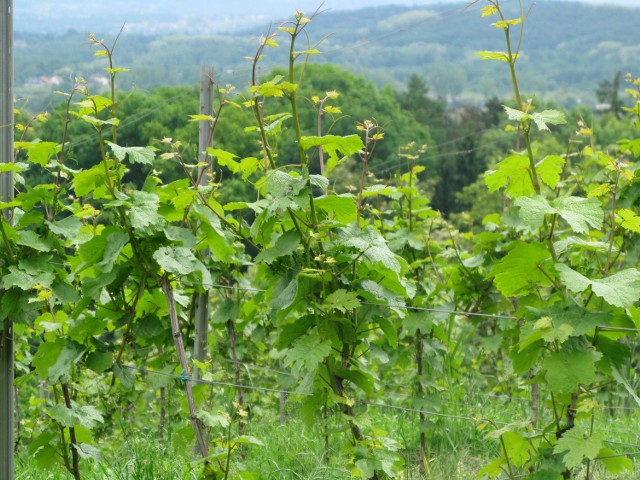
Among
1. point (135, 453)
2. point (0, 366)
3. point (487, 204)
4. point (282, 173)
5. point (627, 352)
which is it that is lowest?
point (487, 204)

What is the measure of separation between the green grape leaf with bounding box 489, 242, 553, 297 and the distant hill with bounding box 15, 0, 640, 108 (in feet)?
318

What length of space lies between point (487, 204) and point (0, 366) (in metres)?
39.0

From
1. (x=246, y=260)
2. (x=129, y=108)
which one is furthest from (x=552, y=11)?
(x=246, y=260)

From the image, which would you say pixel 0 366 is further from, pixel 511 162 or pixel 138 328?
pixel 511 162

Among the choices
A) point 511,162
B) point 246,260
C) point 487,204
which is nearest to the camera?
point 511,162

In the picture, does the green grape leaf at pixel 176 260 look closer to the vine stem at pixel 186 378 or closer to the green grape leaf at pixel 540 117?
the vine stem at pixel 186 378

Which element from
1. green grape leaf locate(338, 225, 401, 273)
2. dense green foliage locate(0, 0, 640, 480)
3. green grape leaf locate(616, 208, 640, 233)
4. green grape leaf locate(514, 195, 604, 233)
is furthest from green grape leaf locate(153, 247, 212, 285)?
green grape leaf locate(616, 208, 640, 233)

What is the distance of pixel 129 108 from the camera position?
30.2 meters

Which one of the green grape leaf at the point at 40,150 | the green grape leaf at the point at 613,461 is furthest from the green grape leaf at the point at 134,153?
the green grape leaf at the point at 613,461

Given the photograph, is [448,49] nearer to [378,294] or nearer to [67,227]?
[67,227]

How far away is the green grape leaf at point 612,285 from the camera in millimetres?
2607

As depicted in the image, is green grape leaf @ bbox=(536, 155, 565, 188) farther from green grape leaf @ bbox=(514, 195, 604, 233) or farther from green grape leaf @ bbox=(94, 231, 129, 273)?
green grape leaf @ bbox=(94, 231, 129, 273)

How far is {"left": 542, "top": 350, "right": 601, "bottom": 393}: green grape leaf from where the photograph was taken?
274 centimetres

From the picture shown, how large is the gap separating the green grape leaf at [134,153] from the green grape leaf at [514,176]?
46.0 inches
